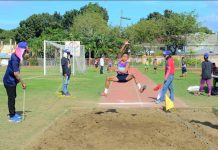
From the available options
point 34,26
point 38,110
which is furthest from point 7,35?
point 38,110

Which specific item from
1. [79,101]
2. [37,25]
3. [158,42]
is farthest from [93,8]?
[79,101]

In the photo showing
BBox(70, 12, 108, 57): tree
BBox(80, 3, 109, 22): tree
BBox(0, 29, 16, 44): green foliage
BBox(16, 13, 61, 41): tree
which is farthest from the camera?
BBox(80, 3, 109, 22): tree

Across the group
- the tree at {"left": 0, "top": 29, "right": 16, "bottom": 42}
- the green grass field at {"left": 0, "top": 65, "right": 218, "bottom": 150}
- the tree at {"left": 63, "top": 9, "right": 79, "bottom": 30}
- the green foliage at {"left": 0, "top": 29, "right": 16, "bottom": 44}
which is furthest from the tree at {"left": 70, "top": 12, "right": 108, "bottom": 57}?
the green grass field at {"left": 0, "top": 65, "right": 218, "bottom": 150}

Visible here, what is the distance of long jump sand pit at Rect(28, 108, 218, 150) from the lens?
9.24m

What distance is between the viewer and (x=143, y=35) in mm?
101438

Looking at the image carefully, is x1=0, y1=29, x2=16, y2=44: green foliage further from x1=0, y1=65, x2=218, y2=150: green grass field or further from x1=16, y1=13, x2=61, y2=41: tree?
x1=0, y1=65, x2=218, y2=150: green grass field

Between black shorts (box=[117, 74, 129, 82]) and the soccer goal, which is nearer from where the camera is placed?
black shorts (box=[117, 74, 129, 82])

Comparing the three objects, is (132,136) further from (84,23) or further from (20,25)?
(20,25)

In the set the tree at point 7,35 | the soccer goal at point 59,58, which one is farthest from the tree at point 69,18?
the soccer goal at point 59,58

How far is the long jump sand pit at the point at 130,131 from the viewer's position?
9.24 m

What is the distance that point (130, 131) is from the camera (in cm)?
1085

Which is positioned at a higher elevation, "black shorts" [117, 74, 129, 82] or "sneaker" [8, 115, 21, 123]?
"black shorts" [117, 74, 129, 82]

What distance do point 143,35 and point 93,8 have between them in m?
20.2

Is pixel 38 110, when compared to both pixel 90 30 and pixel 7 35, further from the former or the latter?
pixel 7 35
